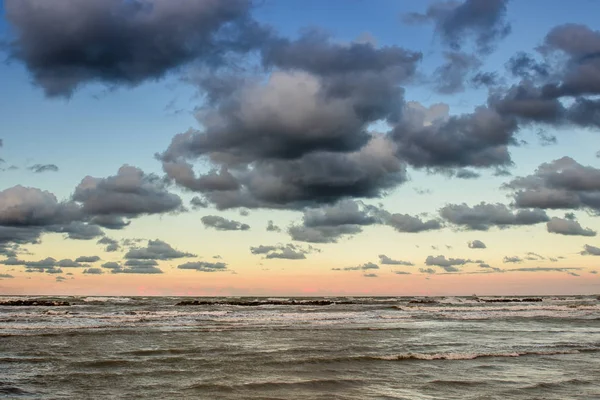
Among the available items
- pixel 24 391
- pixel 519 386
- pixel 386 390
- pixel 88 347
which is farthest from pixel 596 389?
pixel 88 347

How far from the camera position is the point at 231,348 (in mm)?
25484

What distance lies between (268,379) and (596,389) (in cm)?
991

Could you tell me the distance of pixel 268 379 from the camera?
17.3 meters

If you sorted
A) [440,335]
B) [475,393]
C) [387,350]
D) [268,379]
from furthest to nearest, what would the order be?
[440,335]
[387,350]
[268,379]
[475,393]

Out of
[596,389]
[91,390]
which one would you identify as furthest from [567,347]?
[91,390]

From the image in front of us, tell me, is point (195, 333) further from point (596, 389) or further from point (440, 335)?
point (596, 389)

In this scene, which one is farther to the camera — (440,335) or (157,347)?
(440,335)

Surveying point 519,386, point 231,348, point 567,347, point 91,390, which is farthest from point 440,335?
point 91,390

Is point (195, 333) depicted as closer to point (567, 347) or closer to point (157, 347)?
point (157, 347)

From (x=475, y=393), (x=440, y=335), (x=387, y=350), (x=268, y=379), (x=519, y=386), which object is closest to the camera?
(x=475, y=393)

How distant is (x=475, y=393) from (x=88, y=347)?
1906cm

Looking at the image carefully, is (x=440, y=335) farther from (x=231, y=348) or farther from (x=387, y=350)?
(x=231, y=348)

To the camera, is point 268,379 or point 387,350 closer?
point 268,379

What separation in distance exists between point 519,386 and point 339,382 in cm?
545
